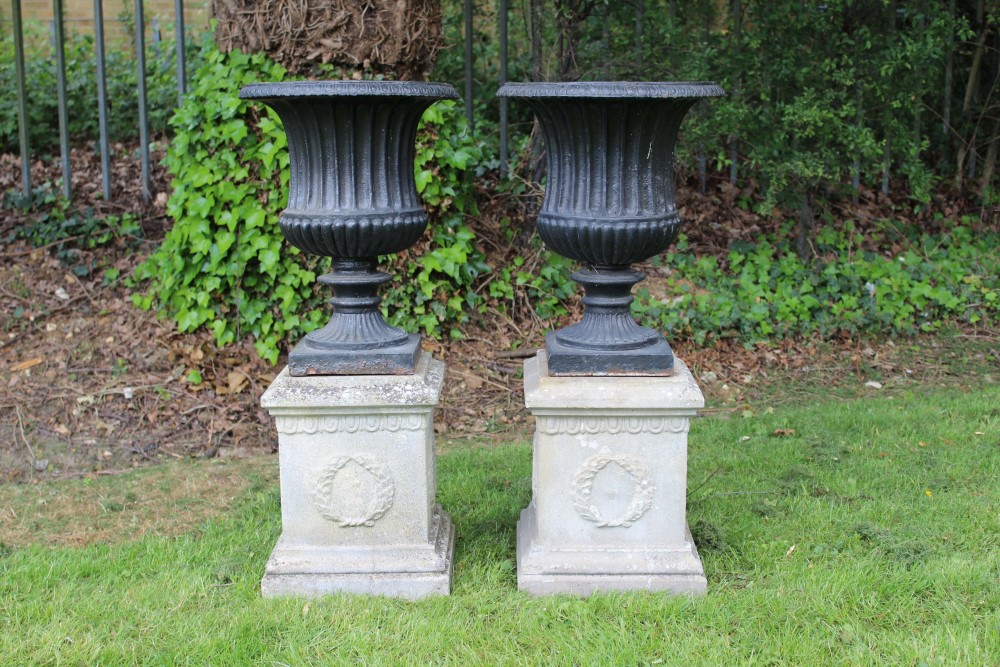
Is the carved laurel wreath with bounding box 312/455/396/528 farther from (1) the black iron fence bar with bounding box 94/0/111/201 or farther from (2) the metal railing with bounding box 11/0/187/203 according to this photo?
(1) the black iron fence bar with bounding box 94/0/111/201

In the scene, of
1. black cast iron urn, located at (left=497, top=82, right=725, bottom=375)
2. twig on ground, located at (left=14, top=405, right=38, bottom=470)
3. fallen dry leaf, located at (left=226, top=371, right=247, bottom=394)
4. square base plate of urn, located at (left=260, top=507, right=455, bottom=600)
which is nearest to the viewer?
black cast iron urn, located at (left=497, top=82, right=725, bottom=375)

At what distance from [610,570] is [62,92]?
484cm

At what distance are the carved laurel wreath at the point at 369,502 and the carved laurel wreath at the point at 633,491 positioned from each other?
64 centimetres

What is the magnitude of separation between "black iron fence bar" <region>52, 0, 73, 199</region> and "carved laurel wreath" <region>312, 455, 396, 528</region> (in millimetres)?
3937

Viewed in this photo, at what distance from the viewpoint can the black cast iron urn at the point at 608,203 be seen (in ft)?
10.2

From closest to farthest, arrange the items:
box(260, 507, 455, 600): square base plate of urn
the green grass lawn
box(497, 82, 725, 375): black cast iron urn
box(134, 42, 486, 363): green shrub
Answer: the green grass lawn, box(497, 82, 725, 375): black cast iron urn, box(260, 507, 455, 600): square base plate of urn, box(134, 42, 486, 363): green shrub

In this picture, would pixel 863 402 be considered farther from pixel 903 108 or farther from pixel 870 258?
pixel 903 108

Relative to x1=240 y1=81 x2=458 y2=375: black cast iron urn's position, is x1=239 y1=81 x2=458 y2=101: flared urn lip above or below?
above

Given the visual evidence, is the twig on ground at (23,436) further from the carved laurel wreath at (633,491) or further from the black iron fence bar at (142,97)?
the carved laurel wreath at (633,491)

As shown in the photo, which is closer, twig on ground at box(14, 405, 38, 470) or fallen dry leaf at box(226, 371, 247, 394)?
twig on ground at box(14, 405, 38, 470)

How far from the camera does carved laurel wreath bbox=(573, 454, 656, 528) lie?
3266 millimetres

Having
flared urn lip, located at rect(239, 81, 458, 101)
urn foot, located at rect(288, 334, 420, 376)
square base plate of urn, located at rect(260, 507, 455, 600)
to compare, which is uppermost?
flared urn lip, located at rect(239, 81, 458, 101)

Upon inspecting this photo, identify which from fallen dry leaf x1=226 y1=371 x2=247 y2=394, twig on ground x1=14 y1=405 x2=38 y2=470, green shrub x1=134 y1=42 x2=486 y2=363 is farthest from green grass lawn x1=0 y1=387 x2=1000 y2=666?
green shrub x1=134 y1=42 x2=486 y2=363

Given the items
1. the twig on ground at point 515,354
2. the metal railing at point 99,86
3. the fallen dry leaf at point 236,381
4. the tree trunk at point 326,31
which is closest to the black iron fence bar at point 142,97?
the metal railing at point 99,86
